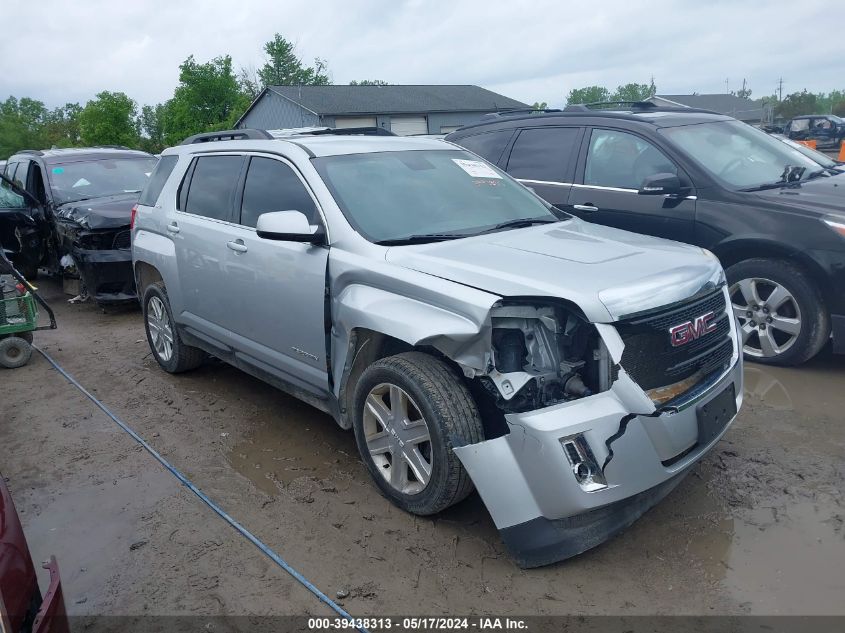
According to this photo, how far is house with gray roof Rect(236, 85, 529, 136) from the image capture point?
3766cm

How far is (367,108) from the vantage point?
38.8m

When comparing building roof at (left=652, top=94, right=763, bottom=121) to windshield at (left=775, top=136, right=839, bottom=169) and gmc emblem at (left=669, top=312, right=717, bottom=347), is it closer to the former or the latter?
windshield at (left=775, top=136, right=839, bottom=169)

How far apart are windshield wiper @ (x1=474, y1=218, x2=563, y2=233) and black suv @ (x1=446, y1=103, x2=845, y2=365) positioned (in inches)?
53.1

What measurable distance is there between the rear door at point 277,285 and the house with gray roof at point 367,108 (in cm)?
3237

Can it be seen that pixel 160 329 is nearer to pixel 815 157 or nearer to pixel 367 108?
pixel 815 157

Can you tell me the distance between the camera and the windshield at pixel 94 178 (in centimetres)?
911

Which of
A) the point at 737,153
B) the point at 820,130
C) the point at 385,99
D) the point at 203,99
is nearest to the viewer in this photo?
the point at 737,153

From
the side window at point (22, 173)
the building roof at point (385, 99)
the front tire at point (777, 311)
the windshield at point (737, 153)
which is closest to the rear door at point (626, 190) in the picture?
the windshield at point (737, 153)

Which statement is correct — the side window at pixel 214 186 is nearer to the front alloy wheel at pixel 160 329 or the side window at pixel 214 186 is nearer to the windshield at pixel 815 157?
the front alloy wheel at pixel 160 329

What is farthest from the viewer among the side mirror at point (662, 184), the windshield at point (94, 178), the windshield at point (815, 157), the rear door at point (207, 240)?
the windshield at point (94, 178)

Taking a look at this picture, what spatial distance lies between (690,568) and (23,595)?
2.56 m

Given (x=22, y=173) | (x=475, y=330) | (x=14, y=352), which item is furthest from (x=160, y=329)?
(x=22, y=173)

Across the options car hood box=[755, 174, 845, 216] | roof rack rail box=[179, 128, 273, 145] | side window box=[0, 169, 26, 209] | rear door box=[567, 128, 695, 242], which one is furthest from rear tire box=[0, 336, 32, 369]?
car hood box=[755, 174, 845, 216]

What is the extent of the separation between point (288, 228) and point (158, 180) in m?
2.65
